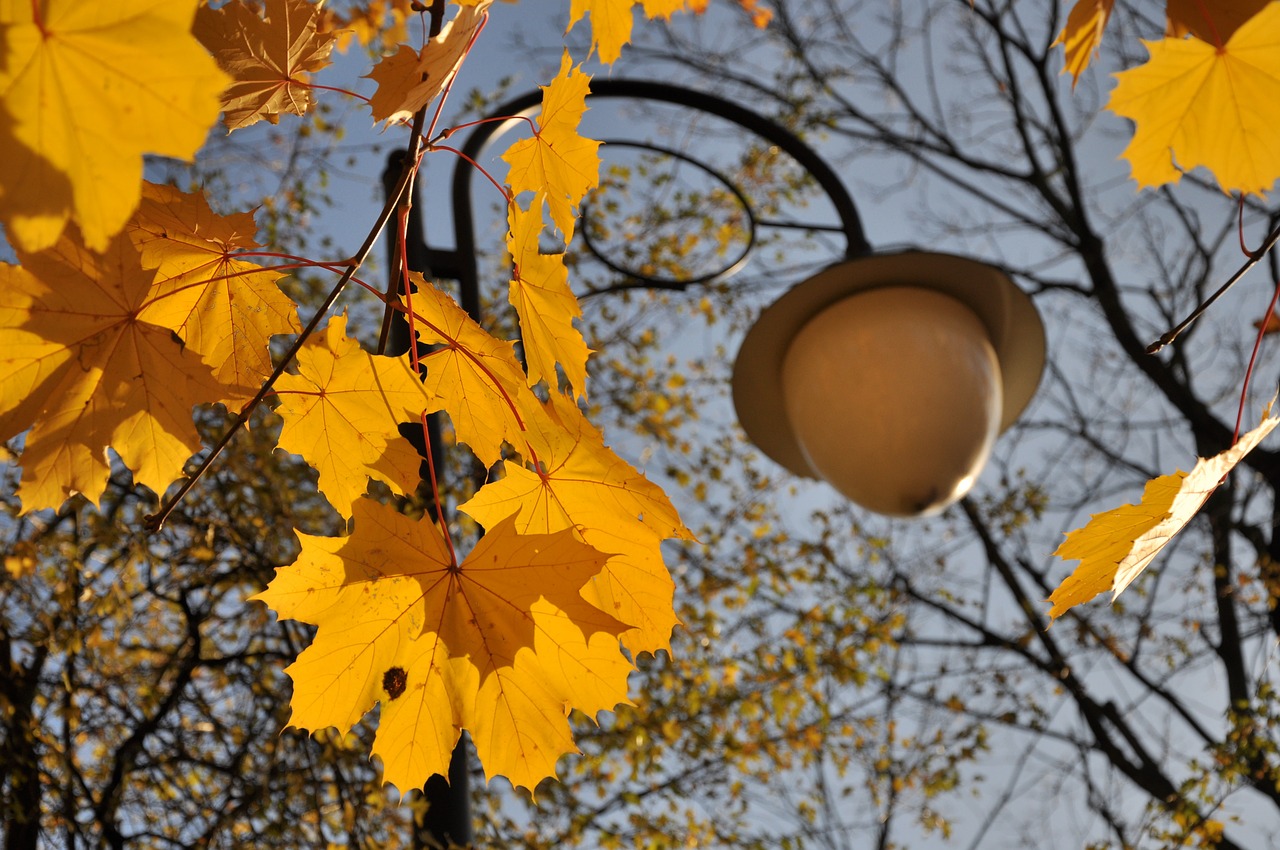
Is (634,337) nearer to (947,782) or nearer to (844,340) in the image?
(947,782)

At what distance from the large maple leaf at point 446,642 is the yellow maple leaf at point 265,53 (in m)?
0.36

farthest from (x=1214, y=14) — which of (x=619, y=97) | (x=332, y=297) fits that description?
(x=619, y=97)

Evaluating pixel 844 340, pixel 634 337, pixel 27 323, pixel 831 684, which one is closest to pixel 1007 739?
pixel 831 684

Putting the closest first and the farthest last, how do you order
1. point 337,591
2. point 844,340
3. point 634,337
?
point 337,591, point 844,340, point 634,337

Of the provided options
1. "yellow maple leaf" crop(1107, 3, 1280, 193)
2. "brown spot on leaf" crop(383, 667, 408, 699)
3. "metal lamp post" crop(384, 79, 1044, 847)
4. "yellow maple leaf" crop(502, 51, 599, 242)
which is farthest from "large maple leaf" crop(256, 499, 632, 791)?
"metal lamp post" crop(384, 79, 1044, 847)

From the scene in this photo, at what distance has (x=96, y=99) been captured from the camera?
398 mm

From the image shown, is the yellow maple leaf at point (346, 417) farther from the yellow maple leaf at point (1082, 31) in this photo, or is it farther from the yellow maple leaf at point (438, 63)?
the yellow maple leaf at point (1082, 31)

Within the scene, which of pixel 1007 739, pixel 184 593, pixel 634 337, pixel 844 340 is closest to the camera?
pixel 844 340

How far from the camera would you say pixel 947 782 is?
4648mm

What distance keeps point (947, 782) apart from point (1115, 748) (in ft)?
3.75

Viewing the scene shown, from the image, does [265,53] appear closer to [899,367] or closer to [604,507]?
[604,507]

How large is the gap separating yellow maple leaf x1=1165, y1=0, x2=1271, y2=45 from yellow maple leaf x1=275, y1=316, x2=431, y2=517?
753 millimetres

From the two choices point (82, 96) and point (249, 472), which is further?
point (249, 472)

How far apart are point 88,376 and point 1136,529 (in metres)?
0.82
